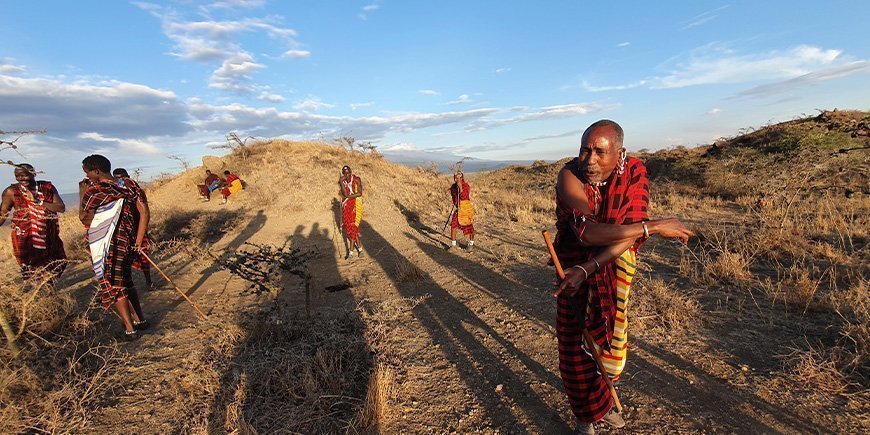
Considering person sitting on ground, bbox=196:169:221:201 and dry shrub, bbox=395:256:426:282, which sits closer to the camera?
dry shrub, bbox=395:256:426:282

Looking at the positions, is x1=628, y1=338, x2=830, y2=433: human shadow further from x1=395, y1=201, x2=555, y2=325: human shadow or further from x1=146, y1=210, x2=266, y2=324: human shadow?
x1=146, y1=210, x2=266, y2=324: human shadow

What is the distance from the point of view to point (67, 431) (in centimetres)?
243

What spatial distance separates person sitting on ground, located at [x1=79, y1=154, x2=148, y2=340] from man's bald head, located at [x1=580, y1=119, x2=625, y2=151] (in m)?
4.36

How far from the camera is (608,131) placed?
1.94 m

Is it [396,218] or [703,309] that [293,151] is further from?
[703,309]

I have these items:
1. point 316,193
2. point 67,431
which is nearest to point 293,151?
point 316,193

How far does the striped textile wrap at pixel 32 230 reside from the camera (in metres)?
4.81

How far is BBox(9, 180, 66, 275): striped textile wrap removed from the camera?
189 inches

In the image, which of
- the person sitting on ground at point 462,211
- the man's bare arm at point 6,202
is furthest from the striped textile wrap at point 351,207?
the man's bare arm at point 6,202

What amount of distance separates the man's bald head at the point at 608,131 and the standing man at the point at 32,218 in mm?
6123

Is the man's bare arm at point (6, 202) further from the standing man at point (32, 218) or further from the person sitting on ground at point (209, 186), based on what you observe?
the person sitting on ground at point (209, 186)

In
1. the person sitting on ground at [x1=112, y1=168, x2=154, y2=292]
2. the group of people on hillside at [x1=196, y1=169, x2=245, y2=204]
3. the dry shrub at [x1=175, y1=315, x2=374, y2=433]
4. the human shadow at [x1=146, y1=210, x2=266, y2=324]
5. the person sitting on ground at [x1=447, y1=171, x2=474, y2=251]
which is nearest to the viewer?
the dry shrub at [x1=175, y1=315, x2=374, y2=433]

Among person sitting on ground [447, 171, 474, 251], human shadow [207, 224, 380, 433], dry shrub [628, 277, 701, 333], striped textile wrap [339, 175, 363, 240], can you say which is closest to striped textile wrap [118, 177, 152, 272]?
human shadow [207, 224, 380, 433]

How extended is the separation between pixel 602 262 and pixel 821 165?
292 inches
